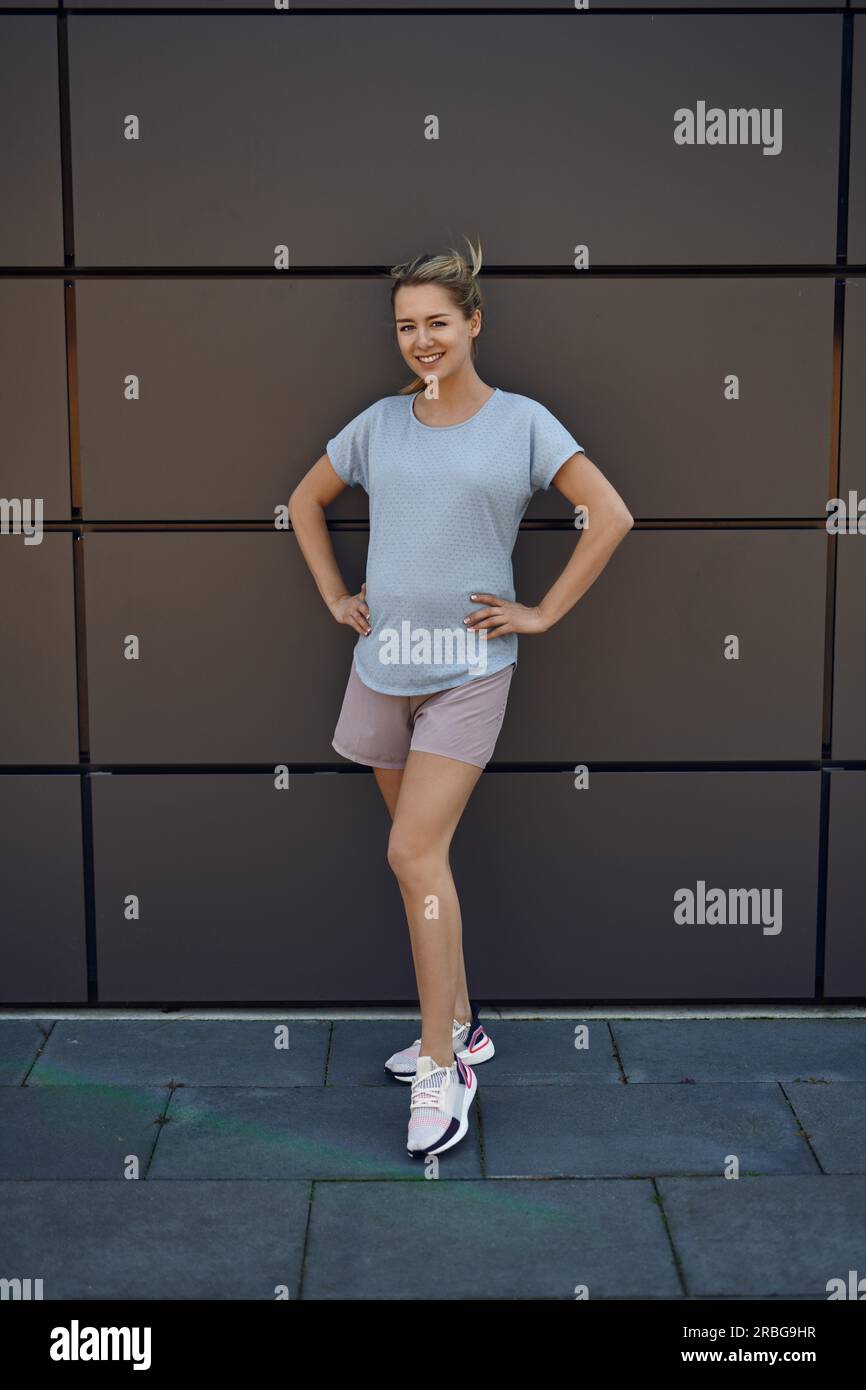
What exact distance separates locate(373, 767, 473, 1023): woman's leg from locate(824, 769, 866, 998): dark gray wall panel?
120 cm

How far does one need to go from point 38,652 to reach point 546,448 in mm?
1731

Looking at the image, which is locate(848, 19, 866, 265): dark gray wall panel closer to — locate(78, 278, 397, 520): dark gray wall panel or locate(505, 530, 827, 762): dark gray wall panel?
locate(505, 530, 827, 762): dark gray wall panel

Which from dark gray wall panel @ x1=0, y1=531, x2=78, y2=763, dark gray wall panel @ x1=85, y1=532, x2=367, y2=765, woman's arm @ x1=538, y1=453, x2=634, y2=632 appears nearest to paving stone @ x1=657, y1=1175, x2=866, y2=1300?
woman's arm @ x1=538, y1=453, x2=634, y2=632

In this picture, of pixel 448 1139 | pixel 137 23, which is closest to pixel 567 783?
pixel 448 1139

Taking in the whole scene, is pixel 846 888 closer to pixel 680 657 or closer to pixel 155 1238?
pixel 680 657

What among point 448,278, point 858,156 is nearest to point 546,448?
point 448,278

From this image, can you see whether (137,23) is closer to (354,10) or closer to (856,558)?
(354,10)

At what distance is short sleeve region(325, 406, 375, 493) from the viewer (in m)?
4.00

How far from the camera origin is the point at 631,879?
4.61 metres

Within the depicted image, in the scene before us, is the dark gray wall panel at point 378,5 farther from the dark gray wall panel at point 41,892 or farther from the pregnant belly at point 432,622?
A: the dark gray wall panel at point 41,892

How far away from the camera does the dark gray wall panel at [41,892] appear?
457cm

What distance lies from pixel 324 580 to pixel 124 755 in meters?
0.91

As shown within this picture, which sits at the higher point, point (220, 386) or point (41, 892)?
point (220, 386)

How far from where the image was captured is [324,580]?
4156 mm
